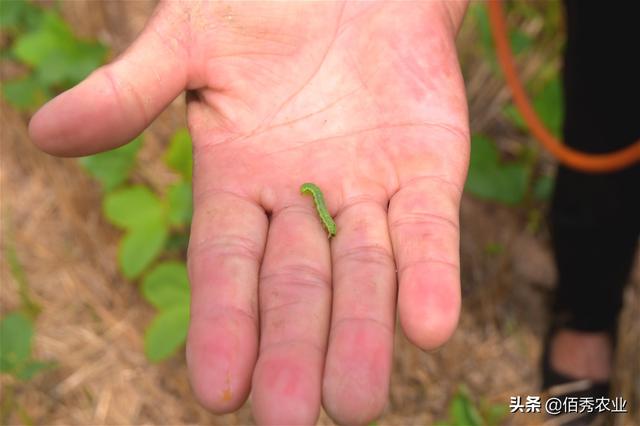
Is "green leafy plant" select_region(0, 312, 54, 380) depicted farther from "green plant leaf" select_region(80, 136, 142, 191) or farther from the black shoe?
the black shoe

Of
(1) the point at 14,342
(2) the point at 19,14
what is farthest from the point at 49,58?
(1) the point at 14,342

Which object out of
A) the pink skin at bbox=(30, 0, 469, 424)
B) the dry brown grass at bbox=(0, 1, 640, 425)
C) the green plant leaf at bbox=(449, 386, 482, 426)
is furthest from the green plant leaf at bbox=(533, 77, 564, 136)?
the green plant leaf at bbox=(449, 386, 482, 426)

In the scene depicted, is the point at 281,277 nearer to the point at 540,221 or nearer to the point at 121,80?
the point at 121,80

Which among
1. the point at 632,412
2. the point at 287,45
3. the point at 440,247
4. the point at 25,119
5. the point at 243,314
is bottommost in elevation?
the point at 632,412

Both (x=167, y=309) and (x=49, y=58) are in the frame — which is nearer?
(x=167, y=309)

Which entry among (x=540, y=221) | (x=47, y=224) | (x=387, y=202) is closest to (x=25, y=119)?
(x=47, y=224)

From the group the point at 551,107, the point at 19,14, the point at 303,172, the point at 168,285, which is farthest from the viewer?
the point at 19,14

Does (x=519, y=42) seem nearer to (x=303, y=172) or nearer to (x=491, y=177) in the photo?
(x=491, y=177)
